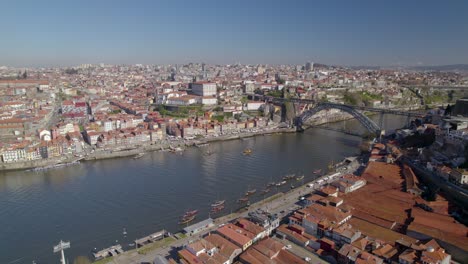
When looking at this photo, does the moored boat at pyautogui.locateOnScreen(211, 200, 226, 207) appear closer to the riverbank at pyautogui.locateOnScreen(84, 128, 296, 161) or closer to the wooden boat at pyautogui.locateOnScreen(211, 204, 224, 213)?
the wooden boat at pyautogui.locateOnScreen(211, 204, 224, 213)

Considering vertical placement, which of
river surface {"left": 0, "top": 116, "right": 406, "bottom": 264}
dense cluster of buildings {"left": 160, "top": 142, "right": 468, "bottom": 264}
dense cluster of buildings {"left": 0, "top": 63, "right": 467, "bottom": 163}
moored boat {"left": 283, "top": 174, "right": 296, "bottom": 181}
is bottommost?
river surface {"left": 0, "top": 116, "right": 406, "bottom": 264}

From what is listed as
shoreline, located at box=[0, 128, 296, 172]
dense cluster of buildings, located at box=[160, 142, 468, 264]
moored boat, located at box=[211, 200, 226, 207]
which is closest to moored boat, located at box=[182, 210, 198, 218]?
moored boat, located at box=[211, 200, 226, 207]

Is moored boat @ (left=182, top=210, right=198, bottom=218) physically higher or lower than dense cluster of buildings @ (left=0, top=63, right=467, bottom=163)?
lower

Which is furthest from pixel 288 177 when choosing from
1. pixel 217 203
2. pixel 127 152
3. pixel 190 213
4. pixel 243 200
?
pixel 127 152

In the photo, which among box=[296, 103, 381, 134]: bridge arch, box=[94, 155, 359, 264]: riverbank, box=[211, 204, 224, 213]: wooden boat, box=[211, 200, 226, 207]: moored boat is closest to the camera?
box=[94, 155, 359, 264]: riverbank

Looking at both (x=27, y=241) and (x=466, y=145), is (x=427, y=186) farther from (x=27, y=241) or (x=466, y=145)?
(x=27, y=241)

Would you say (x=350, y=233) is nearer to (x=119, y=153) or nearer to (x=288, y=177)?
(x=288, y=177)

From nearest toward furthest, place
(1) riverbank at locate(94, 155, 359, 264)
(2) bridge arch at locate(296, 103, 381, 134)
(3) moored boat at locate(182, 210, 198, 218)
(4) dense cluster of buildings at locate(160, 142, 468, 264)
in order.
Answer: (4) dense cluster of buildings at locate(160, 142, 468, 264)
(1) riverbank at locate(94, 155, 359, 264)
(3) moored boat at locate(182, 210, 198, 218)
(2) bridge arch at locate(296, 103, 381, 134)

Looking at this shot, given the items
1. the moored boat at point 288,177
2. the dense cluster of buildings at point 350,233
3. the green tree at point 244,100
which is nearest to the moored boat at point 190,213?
the dense cluster of buildings at point 350,233

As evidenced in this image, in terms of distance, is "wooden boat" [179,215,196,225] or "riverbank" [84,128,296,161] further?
"riverbank" [84,128,296,161]

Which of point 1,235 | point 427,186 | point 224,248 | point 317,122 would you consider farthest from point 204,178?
point 317,122
